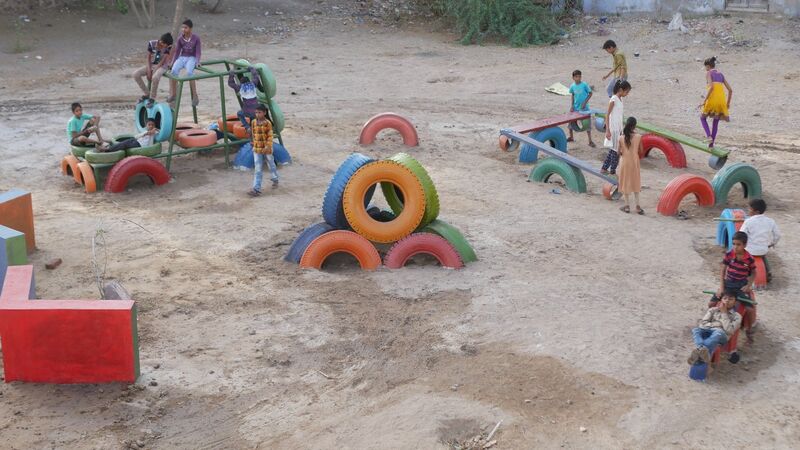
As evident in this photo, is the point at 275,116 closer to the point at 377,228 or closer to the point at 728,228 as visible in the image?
the point at 377,228

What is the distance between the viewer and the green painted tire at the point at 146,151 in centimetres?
1337

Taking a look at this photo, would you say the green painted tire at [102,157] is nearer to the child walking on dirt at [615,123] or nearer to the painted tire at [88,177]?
the painted tire at [88,177]

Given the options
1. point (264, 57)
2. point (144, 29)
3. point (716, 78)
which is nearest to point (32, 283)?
point (716, 78)

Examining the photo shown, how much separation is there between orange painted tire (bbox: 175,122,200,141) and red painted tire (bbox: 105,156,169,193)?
1066 mm

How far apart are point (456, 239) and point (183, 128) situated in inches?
248

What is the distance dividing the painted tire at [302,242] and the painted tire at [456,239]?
1.15m

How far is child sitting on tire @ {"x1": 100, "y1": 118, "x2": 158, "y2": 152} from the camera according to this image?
43.7 feet

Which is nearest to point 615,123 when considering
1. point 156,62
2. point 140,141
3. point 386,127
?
point 386,127

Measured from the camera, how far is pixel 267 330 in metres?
8.66

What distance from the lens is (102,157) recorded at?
42.8 ft

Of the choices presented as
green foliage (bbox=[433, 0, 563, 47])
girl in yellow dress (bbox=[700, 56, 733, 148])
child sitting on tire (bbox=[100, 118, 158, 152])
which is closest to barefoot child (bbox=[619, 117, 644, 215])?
girl in yellow dress (bbox=[700, 56, 733, 148])

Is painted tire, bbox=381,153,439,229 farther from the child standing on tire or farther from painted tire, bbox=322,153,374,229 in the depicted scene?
the child standing on tire

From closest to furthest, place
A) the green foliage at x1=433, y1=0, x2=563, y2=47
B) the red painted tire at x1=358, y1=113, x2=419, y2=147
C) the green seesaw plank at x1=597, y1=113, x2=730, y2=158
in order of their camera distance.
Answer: the green seesaw plank at x1=597, y1=113, x2=730, y2=158
the red painted tire at x1=358, y1=113, x2=419, y2=147
the green foliage at x1=433, y1=0, x2=563, y2=47

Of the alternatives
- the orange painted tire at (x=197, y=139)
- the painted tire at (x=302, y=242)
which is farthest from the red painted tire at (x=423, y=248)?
the orange painted tire at (x=197, y=139)
